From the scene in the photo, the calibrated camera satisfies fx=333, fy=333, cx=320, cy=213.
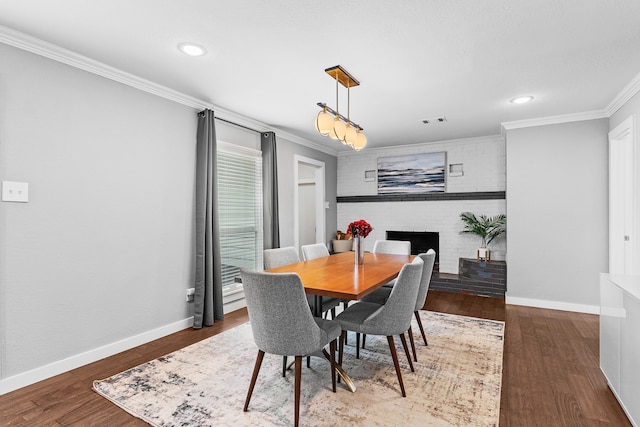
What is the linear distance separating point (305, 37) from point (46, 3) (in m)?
1.50

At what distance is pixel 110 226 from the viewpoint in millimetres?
2801

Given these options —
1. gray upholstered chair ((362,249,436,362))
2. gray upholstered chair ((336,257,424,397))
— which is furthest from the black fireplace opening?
gray upholstered chair ((336,257,424,397))

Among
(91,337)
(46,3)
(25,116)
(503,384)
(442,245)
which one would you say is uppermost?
(46,3)

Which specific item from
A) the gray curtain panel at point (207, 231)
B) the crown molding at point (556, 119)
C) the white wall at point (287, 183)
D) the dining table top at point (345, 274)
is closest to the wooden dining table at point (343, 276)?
the dining table top at point (345, 274)

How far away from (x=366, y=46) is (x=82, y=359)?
321 cm

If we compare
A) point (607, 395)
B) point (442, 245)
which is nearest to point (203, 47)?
point (607, 395)

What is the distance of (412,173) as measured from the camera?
5.87 m

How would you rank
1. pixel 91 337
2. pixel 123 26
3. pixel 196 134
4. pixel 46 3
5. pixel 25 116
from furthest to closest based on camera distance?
pixel 196 134 → pixel 91 337 → pixel 25 116 → pixel 123 26 → pixel 46 3

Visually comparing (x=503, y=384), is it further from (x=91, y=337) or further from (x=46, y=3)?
(x=46, y=3)

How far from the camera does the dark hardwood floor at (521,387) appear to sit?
1.95 metres

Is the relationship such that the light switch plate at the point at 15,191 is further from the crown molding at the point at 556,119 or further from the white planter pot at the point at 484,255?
the white planter pot at the point at 484,255

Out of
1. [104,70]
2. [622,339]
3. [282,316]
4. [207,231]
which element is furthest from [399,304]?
[104,70]

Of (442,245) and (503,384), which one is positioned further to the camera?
(442,245)

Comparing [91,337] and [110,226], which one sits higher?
[110,226]
